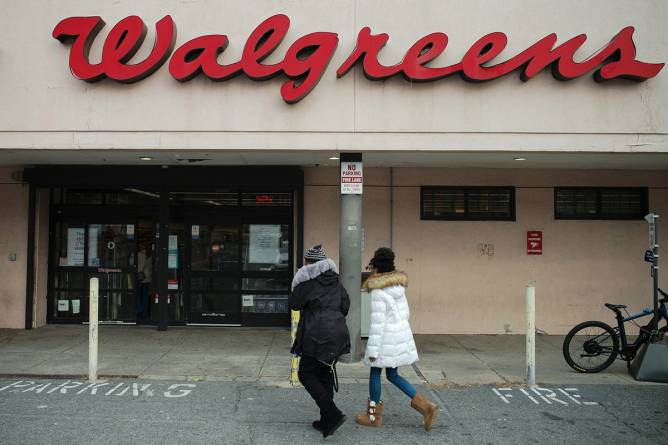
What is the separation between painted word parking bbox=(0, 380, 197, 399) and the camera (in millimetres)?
6590

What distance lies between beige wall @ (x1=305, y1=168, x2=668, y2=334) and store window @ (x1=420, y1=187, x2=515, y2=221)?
5.8 inches

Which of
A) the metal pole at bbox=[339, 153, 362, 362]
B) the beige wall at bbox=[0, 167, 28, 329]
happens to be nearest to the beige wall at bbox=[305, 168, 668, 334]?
the metal pole at bbox=[339, 153, 362, 362]

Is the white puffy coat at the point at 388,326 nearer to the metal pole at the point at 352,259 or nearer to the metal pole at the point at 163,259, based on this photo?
the metal pole at the point at 352,259

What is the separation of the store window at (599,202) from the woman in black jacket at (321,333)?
22.7 ft

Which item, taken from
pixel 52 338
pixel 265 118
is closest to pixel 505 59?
pixel 265 118

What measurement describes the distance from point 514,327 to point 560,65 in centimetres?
496

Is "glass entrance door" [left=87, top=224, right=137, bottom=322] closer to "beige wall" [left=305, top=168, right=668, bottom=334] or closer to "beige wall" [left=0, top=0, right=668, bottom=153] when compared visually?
"beige wall" [left=0, top=0, right=668, bottom=153]

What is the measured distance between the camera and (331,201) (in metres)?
10.7

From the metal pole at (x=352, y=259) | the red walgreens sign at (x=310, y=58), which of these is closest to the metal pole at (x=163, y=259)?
the red walgreens sign at (x=310, y=58)

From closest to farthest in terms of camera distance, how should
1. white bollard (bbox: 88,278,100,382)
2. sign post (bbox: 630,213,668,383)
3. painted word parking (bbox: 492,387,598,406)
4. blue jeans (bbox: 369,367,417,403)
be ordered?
blue jeans (bbox: 369,367,417,403) → painted word parking (bbox: 492,387,598,406) → white bollard (bbox: 88,278,100,382) → sign post (bbox: 630,213,668,383)

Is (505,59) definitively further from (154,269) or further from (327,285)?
(154,269)

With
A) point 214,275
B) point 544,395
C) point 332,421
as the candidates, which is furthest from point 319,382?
point 214,275

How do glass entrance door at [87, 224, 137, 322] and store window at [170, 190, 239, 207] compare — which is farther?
glass entrance door at [87, 224, 137, 322]

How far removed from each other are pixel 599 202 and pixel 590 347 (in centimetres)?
399
